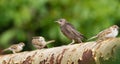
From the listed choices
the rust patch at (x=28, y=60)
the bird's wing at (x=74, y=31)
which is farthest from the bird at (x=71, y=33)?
the rust patch at (x=28, y=60)

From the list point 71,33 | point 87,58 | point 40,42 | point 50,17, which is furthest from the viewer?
point 50,17

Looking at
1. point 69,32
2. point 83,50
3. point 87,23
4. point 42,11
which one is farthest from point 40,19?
point 83,50

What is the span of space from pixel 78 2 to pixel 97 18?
531 millimetres

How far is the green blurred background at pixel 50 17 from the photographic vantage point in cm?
970

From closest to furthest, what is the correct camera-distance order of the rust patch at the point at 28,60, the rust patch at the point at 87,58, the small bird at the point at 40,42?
the rust patch at the point at 87,58
the rust patch at the point at 28,60
the small bird at the point at 40,42

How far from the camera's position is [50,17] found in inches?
407

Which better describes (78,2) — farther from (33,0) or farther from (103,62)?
(103,62)

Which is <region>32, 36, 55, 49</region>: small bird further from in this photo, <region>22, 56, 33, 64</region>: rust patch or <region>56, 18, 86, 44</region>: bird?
<region>22, 56, 33, 64</region>: rust patch

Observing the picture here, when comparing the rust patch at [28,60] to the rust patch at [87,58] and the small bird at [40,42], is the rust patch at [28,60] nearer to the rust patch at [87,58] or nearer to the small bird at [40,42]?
the rust patch at [87,58]

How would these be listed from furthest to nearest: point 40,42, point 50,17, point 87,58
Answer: point 50,17
point 40,42
point 87,58

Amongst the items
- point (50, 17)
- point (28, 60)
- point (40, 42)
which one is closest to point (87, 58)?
point (28, 60)

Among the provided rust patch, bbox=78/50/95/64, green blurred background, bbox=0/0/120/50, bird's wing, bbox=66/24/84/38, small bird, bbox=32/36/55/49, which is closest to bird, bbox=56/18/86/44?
bird's wing, bbox=66/24/84/38

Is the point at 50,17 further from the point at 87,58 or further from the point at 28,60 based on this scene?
the point at 87,58

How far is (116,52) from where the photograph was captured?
329 centimetres
